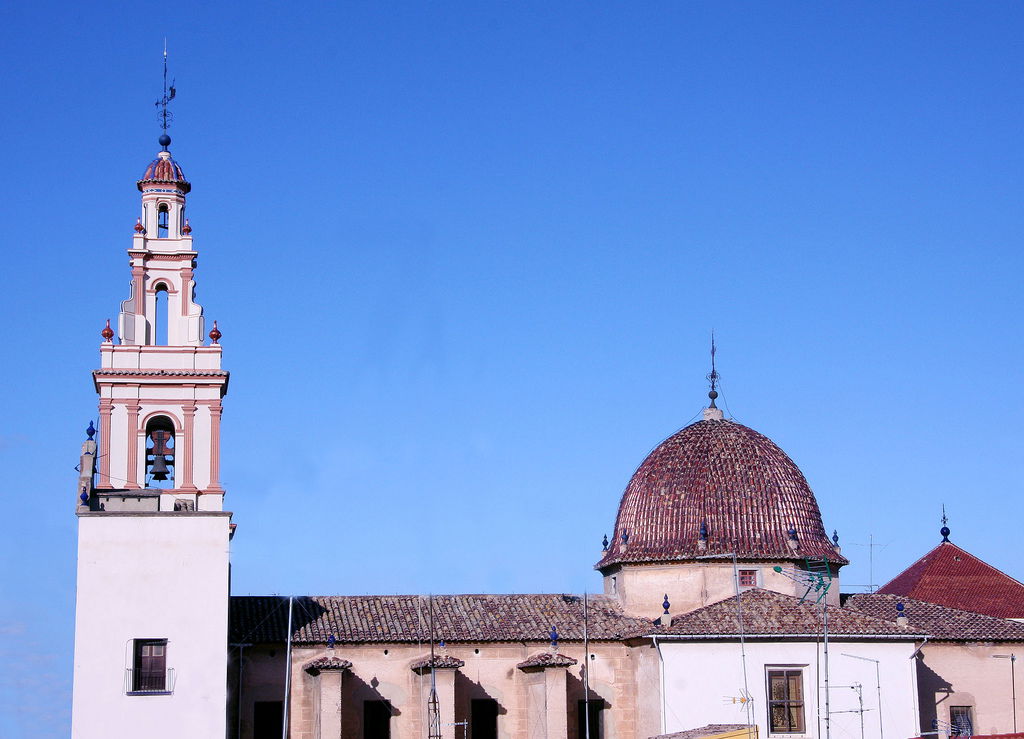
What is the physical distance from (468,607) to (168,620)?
8.95 meters

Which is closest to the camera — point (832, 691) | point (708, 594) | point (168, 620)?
point (168, 620)

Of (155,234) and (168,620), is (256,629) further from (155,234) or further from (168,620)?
(155,234)

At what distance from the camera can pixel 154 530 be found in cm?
3475

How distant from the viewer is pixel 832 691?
120 feet

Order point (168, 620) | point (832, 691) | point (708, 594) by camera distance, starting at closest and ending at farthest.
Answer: point (168, 620)
point (832, 691)
point (708, 594)

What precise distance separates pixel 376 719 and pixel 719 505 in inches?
400

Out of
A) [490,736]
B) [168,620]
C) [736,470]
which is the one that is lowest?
[490,736]

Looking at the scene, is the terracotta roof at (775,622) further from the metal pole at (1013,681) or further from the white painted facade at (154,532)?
the white painted facade at (154,532)

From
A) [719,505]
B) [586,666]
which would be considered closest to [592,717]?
[586,666]

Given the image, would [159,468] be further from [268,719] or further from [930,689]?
[930,689]

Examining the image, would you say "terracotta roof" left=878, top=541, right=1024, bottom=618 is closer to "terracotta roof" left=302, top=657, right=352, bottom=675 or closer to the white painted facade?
"terracotta roof" left=302, top=657, right=352, bottom=675

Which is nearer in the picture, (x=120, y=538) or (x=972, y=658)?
(x=120, y=538)

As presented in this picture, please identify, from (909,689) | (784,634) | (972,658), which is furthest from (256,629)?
(972,658)

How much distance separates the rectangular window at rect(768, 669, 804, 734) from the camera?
36469 millimetres
